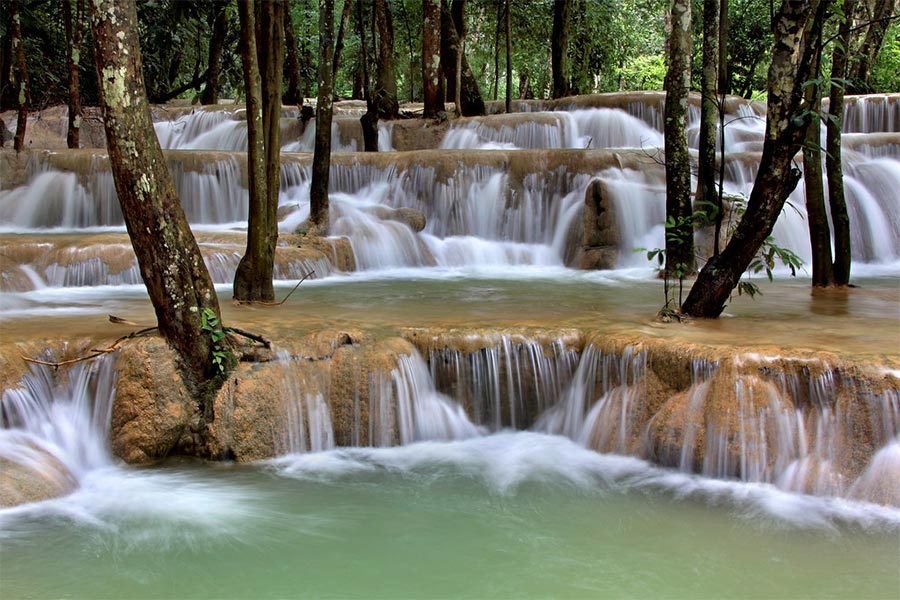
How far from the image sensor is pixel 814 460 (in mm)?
5398

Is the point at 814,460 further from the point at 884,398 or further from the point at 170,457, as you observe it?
the point at 170,457

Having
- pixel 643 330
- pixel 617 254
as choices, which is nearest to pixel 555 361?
pixel 643 330

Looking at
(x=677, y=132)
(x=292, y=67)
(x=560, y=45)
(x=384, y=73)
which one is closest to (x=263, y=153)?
(x=677, y=132)

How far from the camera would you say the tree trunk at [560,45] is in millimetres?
19500

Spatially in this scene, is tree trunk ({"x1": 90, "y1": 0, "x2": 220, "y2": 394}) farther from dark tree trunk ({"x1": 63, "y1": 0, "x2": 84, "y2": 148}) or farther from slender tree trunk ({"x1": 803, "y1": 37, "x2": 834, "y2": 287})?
dark tree trunk ({"x1": 63, "y1": 0, "x2": 84, "y2": 148})

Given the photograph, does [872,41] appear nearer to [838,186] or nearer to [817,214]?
[838,186]

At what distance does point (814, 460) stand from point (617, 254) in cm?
682

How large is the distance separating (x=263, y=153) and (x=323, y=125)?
143 inches

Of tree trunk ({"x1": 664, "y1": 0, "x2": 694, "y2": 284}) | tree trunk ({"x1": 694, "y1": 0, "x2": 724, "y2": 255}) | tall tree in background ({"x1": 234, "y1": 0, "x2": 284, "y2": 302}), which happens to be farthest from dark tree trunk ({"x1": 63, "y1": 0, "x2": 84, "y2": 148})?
tree trunk ({"x1": 694, "y1": 0, "x2": 724, "y2": 255})

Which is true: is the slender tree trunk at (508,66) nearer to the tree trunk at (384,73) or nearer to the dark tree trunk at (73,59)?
the tree trunk at (384,73)

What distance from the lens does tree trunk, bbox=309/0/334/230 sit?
10.8m

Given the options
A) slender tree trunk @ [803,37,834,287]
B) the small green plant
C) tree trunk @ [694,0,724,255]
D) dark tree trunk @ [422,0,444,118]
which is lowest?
the small green plant

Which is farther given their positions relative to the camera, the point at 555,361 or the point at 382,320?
the point at 382,320

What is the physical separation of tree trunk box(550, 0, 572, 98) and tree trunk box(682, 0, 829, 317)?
13124 millimetres
